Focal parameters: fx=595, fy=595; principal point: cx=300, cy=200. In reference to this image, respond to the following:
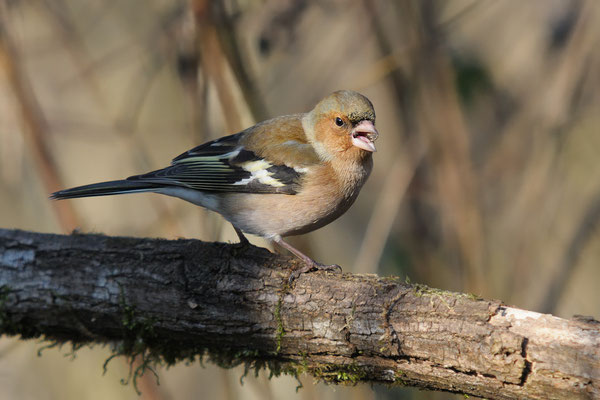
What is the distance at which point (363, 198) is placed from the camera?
7.37 m

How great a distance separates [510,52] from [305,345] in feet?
15.2

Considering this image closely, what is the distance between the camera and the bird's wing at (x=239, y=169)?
4.27 m

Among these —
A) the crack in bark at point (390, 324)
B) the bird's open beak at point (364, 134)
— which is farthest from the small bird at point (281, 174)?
the crack in bark at point (390, 324)

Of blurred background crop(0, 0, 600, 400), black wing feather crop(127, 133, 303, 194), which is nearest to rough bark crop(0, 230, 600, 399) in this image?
black wing feather crop(127, 133, 303, 194)

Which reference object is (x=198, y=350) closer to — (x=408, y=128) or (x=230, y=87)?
(x=230, y=87)

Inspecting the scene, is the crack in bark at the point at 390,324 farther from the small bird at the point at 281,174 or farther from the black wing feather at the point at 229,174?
the black wing feather at the point at 229,174

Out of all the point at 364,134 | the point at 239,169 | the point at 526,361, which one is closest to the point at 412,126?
the point at 364,134

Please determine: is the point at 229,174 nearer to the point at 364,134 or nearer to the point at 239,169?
the point at 239,169

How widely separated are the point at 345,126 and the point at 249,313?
5.59ft

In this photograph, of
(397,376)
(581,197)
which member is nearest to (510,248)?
(581,197)

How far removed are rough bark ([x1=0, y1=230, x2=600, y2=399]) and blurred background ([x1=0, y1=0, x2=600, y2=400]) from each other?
1.26 m

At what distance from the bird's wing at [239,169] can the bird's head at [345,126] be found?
0.15 m

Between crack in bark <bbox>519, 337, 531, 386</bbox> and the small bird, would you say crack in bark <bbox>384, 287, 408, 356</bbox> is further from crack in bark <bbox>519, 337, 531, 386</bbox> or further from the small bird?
the small bird

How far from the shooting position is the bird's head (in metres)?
4.28
